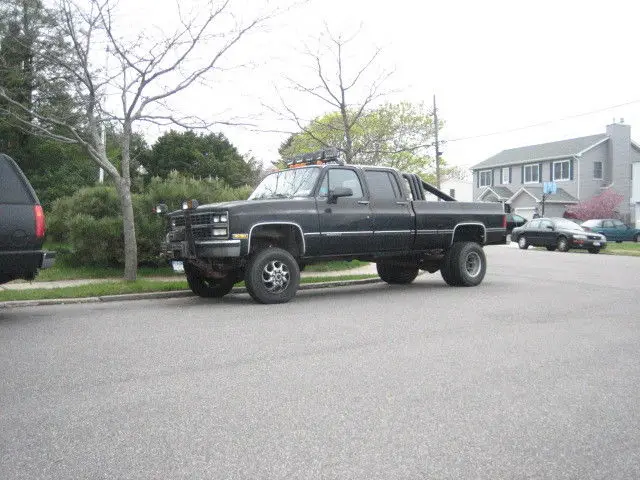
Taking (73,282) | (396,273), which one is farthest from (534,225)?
(73,282)

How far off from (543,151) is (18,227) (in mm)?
50839

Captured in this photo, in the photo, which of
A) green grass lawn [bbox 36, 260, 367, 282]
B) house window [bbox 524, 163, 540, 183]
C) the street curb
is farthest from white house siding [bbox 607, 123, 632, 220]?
the street curb

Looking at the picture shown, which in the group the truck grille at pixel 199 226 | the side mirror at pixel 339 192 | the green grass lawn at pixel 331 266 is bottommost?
the green grass lawn at pixel 331 266

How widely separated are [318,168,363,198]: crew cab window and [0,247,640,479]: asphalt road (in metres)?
2.71

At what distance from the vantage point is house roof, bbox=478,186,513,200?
54800mm

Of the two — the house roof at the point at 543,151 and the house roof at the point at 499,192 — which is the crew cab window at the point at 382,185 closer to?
the house roof at the point at 543,151

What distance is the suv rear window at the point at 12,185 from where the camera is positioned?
8594 millimetres

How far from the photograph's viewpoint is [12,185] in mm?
8664

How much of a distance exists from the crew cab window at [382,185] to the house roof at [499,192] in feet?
143

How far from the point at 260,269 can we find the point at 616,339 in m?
5.05

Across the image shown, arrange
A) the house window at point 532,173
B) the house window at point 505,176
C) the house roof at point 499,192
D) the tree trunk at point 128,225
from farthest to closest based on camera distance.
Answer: the house window at point 505,176
the house roof at point 499,192
the house window at point 532,173
the tree trunk at point 128,225

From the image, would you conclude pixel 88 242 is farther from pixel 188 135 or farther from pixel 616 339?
pixel 188 135

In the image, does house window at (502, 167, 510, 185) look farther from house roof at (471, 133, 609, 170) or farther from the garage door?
the garage door

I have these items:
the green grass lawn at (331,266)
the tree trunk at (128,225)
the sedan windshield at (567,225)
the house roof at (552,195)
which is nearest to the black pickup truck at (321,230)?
the tree trunk at (128,225)
